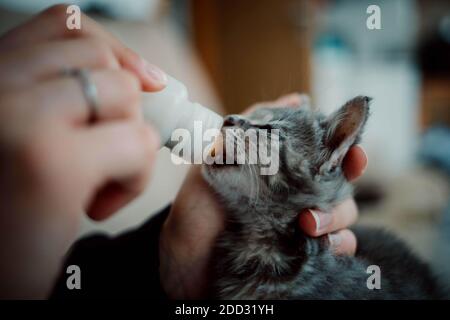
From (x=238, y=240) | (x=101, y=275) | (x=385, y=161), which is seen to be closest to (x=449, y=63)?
(x=385, y=161)

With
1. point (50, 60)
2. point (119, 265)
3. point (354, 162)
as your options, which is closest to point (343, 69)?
point (354, 162)

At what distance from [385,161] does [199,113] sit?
0.87 meters

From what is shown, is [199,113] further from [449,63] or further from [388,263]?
[449,63]

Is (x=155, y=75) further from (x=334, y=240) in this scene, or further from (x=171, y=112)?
(x=334, y=240)

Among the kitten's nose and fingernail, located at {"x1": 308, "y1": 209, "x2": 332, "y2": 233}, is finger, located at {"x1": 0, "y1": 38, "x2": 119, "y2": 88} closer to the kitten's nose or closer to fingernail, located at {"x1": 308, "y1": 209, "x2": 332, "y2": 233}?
the kitten's nose

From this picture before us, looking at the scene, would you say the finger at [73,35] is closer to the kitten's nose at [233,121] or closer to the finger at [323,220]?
the kitten's nose at [233,121]

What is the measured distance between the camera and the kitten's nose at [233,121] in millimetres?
552

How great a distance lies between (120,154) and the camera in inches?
14.7

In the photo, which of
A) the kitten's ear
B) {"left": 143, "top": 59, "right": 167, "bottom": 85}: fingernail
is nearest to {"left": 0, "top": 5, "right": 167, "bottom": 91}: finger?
{"left": 143, "top": 59, "right": 167, "bottom": 85}: fingernail

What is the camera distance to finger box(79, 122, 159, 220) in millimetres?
363

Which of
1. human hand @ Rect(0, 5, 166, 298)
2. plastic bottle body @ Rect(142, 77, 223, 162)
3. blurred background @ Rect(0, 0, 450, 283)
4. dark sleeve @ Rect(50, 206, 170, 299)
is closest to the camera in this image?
human hand @ Rect(0, 5, 166, 298)

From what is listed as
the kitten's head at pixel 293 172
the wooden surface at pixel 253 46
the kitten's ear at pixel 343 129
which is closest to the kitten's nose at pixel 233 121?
the kitten's head at pixel 293 172

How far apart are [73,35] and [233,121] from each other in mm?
219

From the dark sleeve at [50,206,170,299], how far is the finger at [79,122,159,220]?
195 millimetres
